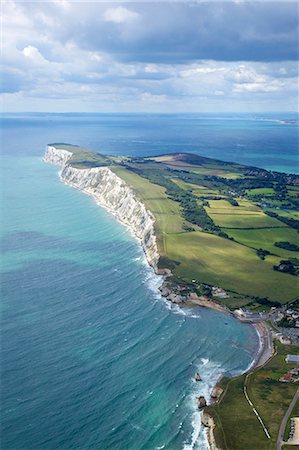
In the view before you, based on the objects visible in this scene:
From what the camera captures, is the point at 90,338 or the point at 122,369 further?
the point at 90,338

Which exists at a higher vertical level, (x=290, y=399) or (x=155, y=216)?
(x=155, y=216)

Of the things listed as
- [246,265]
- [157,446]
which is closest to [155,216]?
[246,265]

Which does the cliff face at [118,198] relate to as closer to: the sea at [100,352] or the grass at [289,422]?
the sea at [100,352]

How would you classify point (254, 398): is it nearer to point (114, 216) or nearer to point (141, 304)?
point (141, 304)

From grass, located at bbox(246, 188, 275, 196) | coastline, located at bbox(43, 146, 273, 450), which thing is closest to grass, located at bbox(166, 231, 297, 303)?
coastline, located at bbox(43, 146, 273, 450)

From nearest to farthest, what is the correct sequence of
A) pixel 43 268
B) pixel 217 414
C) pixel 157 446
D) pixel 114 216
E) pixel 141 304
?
pixel 157 446 < pixel 217 414 < pixel 141 304 < pixel 43 268 < pixel 114 216

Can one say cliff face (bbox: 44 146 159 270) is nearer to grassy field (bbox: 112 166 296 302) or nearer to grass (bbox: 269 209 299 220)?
grassy field (bbox: 112 166 296 302)

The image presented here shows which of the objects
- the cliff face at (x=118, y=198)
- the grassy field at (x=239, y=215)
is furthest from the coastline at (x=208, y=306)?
the grassy field at (x=239, y=215)

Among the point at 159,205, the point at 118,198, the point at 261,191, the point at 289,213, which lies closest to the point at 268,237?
the point at 289,213
